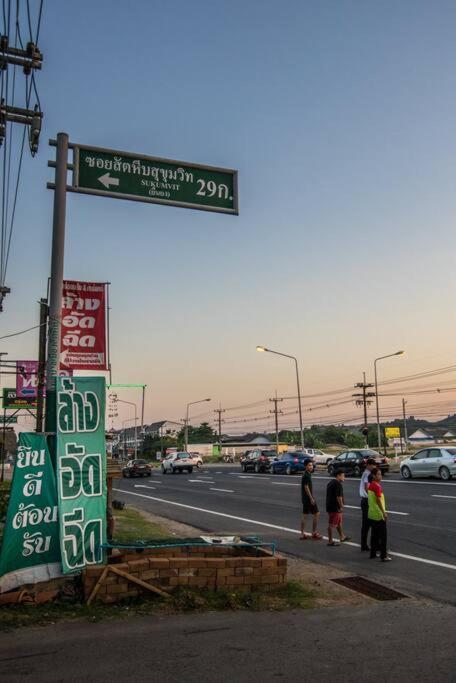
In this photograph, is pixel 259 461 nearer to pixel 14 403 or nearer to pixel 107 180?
pixel 14 403

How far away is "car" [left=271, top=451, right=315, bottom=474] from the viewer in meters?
38.7

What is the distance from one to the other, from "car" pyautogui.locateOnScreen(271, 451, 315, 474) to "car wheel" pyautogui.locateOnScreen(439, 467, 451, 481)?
11521mm

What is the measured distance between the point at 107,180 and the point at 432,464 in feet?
79.7

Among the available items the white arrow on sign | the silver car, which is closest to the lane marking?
the white arrow on sign

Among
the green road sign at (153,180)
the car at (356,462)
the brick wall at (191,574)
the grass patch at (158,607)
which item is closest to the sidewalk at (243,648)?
the grass patch at (158,607)

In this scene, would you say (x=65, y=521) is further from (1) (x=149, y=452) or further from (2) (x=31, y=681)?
(1) (x=149, y=452)

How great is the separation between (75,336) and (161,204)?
2146mm

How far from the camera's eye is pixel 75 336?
318 inches

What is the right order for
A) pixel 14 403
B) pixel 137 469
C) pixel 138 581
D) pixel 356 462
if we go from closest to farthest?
1. pixel 138 581
2. pixel 356 462
3. pixel 14 403
4. pixel 137 469

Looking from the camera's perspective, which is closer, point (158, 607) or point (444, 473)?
point (158, 607)

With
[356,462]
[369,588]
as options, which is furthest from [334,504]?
[356,462]

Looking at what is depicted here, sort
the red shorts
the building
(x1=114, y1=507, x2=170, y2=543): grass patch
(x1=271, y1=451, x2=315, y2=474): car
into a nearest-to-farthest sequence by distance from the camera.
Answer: the red shorts → (x1=114, y1=507, x2=170, y2=543): grass patch → (x1=271, y1=451, x2=315, y2=474): car → the building

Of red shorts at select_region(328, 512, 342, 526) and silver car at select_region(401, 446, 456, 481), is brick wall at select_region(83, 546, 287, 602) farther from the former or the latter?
silver car at select_region(401, 446, 456, 481)

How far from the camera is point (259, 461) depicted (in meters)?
43.4
